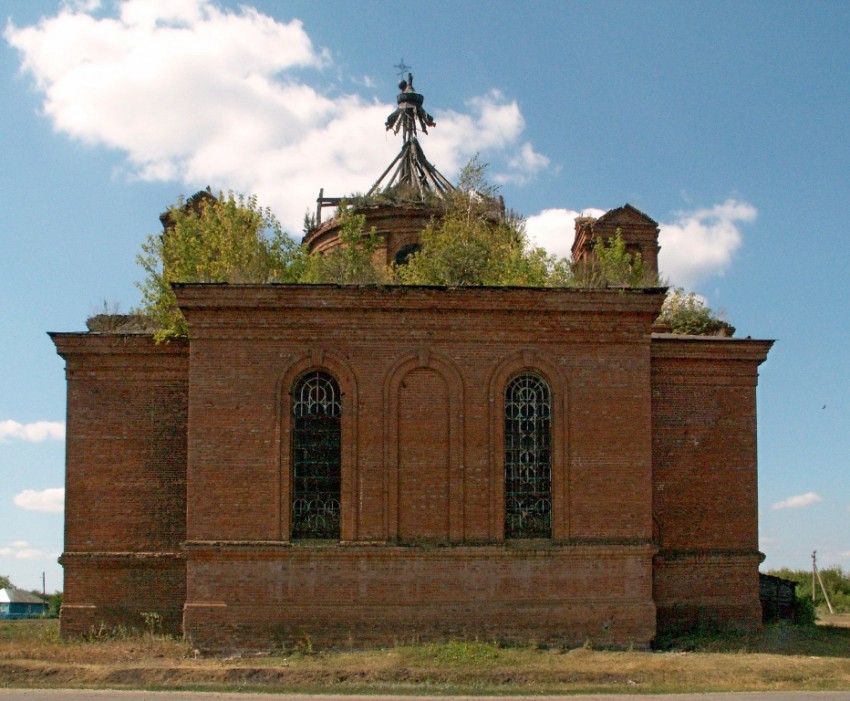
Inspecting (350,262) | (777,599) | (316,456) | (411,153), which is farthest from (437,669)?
(411,153)

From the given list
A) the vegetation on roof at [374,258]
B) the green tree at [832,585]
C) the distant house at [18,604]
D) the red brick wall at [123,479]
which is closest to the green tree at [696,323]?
the vegetation on roof at [374,258]

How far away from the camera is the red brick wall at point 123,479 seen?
63.4 feet

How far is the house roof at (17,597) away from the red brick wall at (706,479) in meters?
46.9

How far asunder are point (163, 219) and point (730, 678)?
58.4ft

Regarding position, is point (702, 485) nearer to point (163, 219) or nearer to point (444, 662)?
point (444, 662)

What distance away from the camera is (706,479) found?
2030cm

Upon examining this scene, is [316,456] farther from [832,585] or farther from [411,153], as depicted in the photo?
[832,585]

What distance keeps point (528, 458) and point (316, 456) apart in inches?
150

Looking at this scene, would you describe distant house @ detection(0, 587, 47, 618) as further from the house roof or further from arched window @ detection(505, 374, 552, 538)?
arched window @ detection(505, 374, 552, 538)

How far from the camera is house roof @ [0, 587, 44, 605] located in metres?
56.3

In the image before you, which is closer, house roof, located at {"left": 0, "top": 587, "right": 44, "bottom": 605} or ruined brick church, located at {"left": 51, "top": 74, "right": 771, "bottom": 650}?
ruined brick church, located at {"left": 51, "top": 74, "right": 771, "bottom": 650}

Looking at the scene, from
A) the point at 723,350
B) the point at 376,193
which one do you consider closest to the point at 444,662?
the point at 723,350

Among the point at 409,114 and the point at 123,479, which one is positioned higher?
the point at 409,114

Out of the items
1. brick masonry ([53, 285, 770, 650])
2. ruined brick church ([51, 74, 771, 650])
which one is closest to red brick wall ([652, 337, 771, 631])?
brick masonry ([53, 285, 770, 650])
